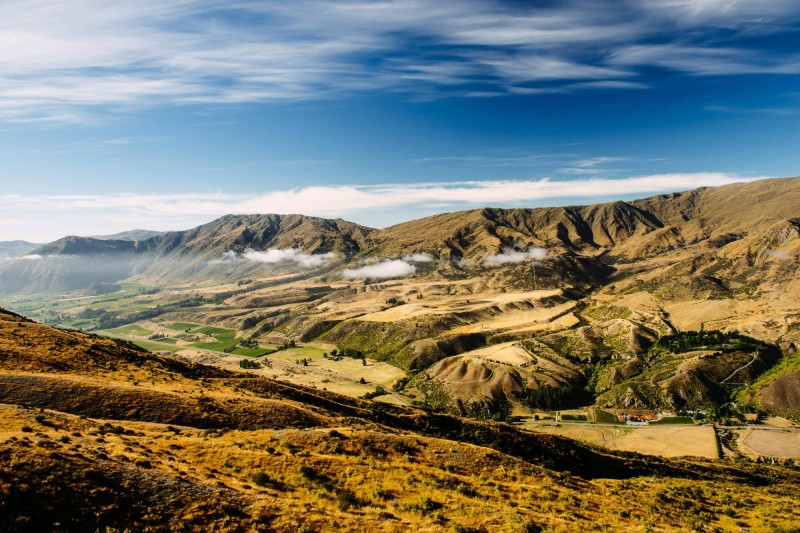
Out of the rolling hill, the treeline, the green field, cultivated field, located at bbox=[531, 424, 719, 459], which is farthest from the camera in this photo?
the treeline

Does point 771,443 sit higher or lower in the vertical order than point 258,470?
lower

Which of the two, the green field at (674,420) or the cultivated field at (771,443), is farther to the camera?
the green field at (674,420)

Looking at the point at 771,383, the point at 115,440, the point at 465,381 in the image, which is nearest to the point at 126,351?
the point at 115,440

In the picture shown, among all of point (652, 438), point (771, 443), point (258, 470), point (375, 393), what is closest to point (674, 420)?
point (652, 438)

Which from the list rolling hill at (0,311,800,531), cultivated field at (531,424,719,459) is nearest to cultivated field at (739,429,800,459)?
cultivated field at (531,424,719,459)

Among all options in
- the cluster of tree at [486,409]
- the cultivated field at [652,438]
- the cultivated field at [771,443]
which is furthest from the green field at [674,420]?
the cluster of tree at [486,409]

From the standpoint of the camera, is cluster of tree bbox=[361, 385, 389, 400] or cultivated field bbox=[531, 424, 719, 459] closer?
cultivated field bbox=[531, 424, 719, 459]

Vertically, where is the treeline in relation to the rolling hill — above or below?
below

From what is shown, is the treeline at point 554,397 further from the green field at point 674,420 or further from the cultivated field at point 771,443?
the cultivated field at point 771,443

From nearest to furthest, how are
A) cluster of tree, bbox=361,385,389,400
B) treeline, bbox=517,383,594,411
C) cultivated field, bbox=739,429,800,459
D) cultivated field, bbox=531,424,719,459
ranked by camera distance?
cultivated field, bbox=739,429,800,459 → cultivated field, bbox=531,424,719,459 → treeline, bbox=517,383,594,411 → cluster of tree, bbox=361,385,389,400

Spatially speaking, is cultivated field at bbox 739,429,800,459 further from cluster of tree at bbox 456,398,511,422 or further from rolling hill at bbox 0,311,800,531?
cluster of tree at bbox 456,398,511,422

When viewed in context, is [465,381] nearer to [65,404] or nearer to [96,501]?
[65,404]

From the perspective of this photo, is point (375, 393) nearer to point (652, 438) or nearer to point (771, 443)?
point (652, 438)
